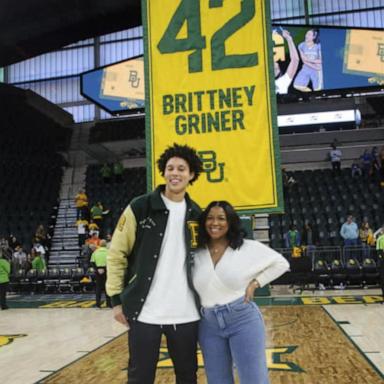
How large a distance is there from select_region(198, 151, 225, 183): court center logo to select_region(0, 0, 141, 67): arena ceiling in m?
9.64

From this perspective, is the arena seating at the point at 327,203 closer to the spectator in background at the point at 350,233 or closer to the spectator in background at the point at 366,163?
the spectator in background at the point at 366,163

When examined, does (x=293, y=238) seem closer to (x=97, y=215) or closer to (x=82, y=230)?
(x=97, y=215)

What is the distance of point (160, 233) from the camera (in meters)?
2.48

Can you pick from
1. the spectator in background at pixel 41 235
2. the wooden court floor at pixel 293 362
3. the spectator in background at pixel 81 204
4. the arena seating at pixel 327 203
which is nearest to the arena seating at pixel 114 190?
the spectator in background at pixel 81 204

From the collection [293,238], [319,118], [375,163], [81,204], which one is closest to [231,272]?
[293,238]

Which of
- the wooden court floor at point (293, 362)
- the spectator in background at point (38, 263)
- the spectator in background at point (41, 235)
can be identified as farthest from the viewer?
the spectator in background at point (41, 235)

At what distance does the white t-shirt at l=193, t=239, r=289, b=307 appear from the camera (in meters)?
2.42

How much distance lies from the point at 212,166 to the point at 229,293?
8.25 ft

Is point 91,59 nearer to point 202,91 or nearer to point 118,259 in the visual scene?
point 202,91

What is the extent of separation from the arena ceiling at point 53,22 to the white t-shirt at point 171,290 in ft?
38.2

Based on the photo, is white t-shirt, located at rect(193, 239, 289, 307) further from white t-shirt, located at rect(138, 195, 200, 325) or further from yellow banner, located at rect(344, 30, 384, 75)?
yellow banner, located at rect(344, 30, 384, 75)

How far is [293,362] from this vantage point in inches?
180

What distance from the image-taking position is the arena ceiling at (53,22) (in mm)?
12727

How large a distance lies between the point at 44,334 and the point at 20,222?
36.5 feet
